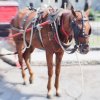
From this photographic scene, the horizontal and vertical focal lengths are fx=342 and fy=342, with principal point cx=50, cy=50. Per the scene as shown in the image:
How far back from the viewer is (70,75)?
8.16m

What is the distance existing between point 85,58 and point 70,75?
146 centimetres

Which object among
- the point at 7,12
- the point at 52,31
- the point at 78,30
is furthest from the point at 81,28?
the point at 7,12

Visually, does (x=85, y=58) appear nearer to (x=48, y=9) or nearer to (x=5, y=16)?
(x=5, y=16)

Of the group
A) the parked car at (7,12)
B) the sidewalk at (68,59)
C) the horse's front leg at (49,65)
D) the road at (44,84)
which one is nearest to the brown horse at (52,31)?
the horse's front leg at (49,65)

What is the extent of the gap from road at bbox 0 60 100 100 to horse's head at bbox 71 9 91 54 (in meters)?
1.43

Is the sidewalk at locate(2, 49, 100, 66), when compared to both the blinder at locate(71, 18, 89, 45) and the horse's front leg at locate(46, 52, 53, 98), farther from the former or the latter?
the blinder at locate(71, 18, 89, 45)

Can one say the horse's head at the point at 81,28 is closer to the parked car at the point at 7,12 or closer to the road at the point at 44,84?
the road at the point at 44,84

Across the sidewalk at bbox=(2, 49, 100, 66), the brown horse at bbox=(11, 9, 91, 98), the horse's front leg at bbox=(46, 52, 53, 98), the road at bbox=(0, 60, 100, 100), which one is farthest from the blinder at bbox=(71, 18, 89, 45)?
the sidewalk at bbox=(2, 49, 100, 66)

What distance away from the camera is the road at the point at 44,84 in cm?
688

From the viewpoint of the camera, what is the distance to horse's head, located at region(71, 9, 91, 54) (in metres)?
5.66

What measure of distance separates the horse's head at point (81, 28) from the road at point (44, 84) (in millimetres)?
1434

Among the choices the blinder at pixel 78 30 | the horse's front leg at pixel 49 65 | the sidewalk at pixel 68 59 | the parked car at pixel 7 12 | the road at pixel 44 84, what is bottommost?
the sidewalk at pixel 68 59

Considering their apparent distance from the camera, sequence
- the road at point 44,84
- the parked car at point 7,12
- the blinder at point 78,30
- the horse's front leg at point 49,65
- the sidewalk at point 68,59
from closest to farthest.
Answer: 1. the blinder at point 78,30
2. the horse's front leg at point 49,65
3. the road at point 44,84
4. the parked car at point 7,12
5. the sidewalk at point 68,59

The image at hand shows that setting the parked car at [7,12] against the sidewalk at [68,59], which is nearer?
the parked car at [7,12]
